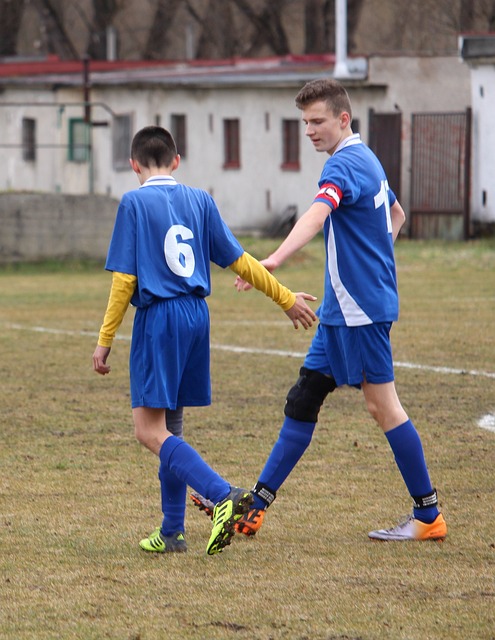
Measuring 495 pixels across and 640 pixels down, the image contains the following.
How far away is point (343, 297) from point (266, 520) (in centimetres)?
110

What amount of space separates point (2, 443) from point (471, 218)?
74.4ft

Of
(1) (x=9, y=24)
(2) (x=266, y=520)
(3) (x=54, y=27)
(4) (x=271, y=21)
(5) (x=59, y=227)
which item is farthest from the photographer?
(1) (x=9, y=24)

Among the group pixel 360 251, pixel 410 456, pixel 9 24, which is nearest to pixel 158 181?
pixel 360 251

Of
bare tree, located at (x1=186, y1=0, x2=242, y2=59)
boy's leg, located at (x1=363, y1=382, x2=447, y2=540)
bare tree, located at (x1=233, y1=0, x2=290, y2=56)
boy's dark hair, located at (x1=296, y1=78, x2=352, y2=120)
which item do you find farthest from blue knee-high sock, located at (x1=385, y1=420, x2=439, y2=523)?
bare tree, located at (x1=186, y1=0, x2=242, y2=59)

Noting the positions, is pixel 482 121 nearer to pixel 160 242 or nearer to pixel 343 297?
pixel 343 297

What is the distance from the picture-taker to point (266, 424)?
852cm

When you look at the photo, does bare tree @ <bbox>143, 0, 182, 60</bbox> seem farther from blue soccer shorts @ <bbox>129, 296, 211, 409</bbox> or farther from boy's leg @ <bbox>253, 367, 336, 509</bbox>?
blue soccer shorts @ <bbox>129, 296, 211, 409</bbox>

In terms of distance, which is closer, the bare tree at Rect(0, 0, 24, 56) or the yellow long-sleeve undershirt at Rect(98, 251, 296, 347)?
the yellow long-sleeve undershirt at Rect(98, 251, 296, 347)

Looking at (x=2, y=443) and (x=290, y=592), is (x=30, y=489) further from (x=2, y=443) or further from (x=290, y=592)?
(x=290, y=592)

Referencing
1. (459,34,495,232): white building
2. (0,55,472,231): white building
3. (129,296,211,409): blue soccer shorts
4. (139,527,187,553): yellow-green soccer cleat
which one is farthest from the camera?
(0,55,472,231): white building

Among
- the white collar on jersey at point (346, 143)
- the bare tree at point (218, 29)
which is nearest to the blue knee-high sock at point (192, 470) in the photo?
the white collar on jersey at point (346, 143)

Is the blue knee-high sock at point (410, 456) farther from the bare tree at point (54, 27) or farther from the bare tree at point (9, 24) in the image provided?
the bare tree at point (9, 24)

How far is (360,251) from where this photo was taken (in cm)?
569

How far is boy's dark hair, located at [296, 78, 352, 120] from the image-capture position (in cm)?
564
